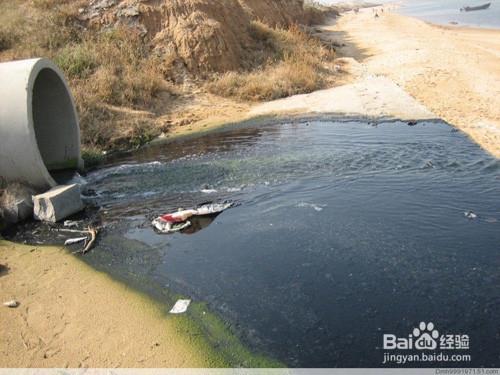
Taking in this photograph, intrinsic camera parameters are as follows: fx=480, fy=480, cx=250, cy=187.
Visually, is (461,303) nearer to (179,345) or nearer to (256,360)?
(256,360)

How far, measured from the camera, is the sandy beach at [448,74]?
10695mm

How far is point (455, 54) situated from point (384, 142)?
37.4 feet

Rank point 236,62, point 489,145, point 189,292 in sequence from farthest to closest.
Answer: point 236,62 → point 489,145 → point 189,292

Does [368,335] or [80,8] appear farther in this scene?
[80,8]

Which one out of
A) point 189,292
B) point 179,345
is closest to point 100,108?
point 189,292

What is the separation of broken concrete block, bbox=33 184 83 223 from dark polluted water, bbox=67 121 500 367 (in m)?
0.53

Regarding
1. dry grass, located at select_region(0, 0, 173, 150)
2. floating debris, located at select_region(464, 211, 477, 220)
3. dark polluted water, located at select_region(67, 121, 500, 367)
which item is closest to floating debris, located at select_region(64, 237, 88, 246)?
dark polluted water, located at select_region(67, 121, 500, 367)

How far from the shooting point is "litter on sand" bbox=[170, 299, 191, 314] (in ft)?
16.6

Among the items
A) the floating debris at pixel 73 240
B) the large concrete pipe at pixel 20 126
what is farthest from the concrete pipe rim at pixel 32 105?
the floating debris at pixel 73 240

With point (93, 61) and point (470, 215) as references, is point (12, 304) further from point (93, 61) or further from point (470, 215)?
point (93, 61)

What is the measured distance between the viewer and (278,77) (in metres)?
14.7

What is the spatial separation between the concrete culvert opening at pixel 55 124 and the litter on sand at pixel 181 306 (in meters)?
5.36

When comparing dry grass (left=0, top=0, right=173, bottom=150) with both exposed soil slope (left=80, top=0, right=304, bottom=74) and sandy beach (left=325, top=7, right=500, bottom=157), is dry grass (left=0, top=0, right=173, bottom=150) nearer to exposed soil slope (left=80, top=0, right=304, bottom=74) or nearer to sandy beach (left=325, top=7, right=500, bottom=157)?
exposed soil slope (left=80, top=0, right=304, bottom=74)

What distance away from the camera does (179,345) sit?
4547mm
